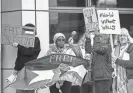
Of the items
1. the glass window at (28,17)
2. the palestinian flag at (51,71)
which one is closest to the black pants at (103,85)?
the palestinian flag at (51,71)

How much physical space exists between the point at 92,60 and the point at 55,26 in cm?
282

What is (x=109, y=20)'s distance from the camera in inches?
491

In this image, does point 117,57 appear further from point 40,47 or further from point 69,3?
point 69,3

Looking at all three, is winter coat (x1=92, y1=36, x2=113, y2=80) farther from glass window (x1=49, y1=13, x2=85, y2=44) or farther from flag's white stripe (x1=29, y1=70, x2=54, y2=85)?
glass window (x1=49, y1=13, x2=85, y2=44)

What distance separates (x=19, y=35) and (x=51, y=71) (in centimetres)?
128

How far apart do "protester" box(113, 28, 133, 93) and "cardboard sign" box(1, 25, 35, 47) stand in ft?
6.89

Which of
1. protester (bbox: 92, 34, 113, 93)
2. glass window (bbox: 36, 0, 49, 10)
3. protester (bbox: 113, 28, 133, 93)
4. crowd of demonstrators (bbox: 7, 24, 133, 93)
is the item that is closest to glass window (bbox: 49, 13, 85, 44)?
glass window (bbox: 36, 0, 49, 10)

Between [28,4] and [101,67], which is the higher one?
[28,4]

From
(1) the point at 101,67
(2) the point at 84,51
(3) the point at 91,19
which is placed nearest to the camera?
(1) the point at 101,67

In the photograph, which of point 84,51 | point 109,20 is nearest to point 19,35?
point 84,51

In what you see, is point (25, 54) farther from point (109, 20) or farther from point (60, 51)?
point (109, 20)

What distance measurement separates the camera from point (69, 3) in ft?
47.1

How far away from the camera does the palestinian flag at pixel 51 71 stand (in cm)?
1138

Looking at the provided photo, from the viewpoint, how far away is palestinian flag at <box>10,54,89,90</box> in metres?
11.4
